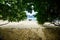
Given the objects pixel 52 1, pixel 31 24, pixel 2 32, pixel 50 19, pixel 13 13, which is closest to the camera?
pixel 52 1

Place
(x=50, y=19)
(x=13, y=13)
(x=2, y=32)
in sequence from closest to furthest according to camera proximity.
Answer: (x=13, y=13) < (x=50, y=19) < (x=2, y=32)

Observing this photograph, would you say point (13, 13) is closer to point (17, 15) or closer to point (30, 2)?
point (17, 15)

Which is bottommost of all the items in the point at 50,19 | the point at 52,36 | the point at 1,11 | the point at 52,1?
the point at 52,36

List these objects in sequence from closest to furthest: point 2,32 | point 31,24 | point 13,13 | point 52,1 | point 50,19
Result: 1. point 52,1
2. point 13,13
3. point 50,19
4. point 2,32
5. point 31,24

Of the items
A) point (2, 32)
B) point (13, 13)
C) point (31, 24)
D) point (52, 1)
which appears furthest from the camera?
point (31, 24)

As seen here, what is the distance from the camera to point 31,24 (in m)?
7.09

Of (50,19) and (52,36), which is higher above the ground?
(50,19)

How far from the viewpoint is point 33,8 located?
204 inches

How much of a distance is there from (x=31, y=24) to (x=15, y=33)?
0.82 meters

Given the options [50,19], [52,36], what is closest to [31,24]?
[52,36]

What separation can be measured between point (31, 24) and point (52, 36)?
39.5 inches

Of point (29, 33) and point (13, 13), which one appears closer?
point (13, 13)

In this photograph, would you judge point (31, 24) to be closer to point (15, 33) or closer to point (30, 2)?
point (15, 33)

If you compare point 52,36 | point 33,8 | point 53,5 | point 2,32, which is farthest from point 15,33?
point 53,5
